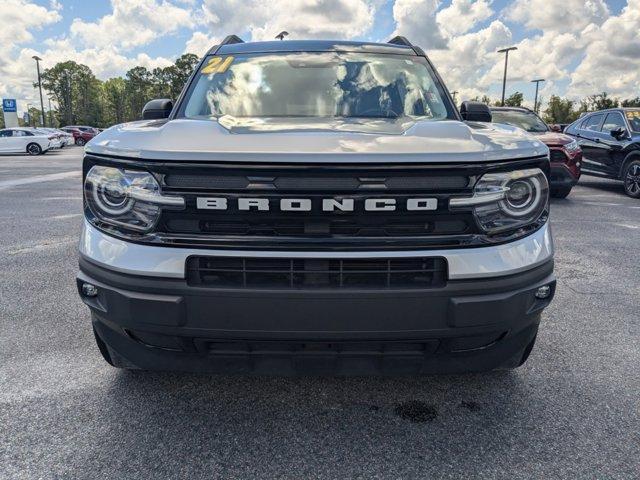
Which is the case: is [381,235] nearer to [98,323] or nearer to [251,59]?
[98,323]

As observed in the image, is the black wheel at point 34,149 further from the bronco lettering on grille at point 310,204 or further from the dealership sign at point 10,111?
the bronco lettering on grille at point 310,204

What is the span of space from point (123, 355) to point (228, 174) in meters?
0.94

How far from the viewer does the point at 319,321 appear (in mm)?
1845

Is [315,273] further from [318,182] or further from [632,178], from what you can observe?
[632,178]

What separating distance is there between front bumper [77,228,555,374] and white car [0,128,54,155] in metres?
29.1

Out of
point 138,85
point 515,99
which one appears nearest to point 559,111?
point 515,99

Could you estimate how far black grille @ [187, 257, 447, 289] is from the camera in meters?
1.86

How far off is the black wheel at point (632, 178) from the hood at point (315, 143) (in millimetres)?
8939

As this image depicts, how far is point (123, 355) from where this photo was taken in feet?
7.08

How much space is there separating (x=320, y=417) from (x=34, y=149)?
97.2 ft

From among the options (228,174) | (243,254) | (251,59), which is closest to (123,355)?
(243,254)

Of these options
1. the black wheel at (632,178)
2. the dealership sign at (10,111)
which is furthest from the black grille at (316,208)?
the dealership sign at (10,111)

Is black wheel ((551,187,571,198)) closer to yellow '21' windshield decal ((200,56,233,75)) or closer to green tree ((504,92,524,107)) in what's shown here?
yellow '21' windshield decal ((200,56,233,75))

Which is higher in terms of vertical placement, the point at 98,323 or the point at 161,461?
the point at 98,323
